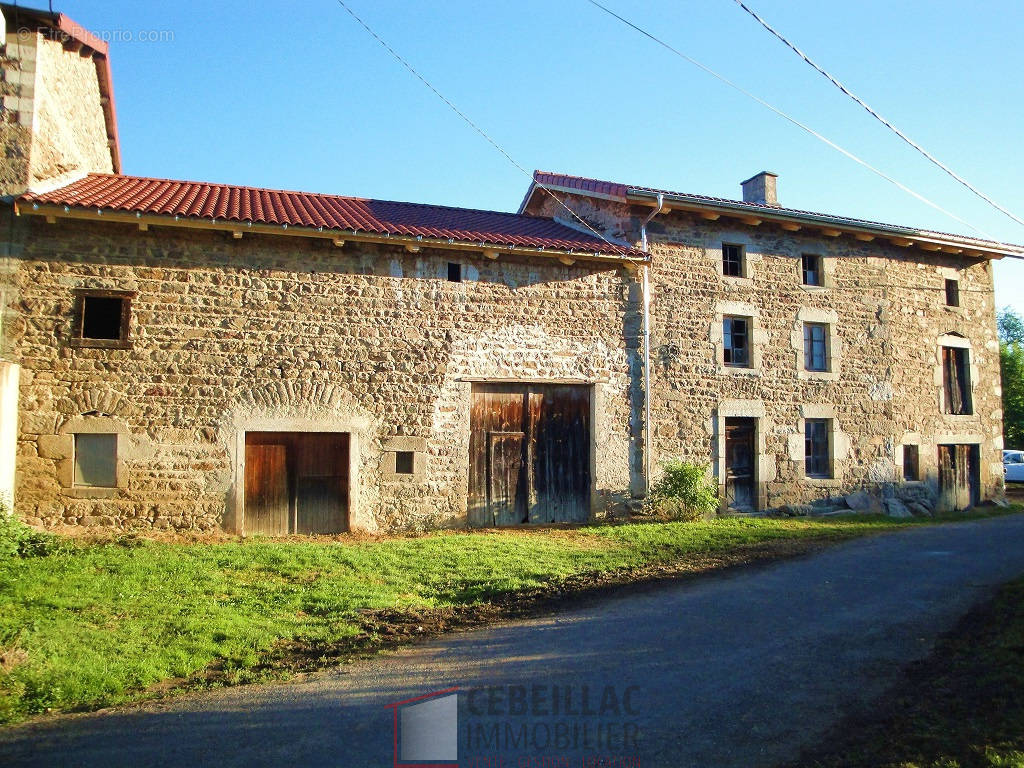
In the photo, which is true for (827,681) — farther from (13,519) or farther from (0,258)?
(0,258)

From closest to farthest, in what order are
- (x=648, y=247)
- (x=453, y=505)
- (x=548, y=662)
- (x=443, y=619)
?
1. (x=548, y=662)
2. (x=443, y=619)
3. (x=453, y=505)
4. (x=648, y=247)

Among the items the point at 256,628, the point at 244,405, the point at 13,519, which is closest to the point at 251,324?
the point at 244,405

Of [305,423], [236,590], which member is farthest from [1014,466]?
[236,590]

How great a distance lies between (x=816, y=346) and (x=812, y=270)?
1.62 m

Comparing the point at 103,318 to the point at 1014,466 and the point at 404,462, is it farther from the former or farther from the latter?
the point at 1014,466

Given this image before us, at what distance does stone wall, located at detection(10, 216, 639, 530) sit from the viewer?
10.1m

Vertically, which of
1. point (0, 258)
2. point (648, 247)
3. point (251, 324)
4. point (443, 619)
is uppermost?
point (648, 247)

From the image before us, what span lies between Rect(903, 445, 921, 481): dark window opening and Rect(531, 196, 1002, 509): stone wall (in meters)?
0.16

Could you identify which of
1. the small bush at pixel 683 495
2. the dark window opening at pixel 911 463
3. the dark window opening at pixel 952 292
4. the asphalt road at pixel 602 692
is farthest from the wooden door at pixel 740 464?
the dark window opening at pixel 952 292

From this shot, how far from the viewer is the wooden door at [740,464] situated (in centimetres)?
1382

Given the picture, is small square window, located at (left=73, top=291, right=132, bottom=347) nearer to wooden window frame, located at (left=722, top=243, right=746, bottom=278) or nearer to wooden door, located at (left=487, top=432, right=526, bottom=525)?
wooden door, located at (left=487, top=432, right=526, bottom=525)

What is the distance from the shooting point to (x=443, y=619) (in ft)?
22.5

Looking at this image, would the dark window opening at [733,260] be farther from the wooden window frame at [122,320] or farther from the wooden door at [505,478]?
the wooden window frame at [122,320]

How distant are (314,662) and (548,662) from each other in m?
1.81
